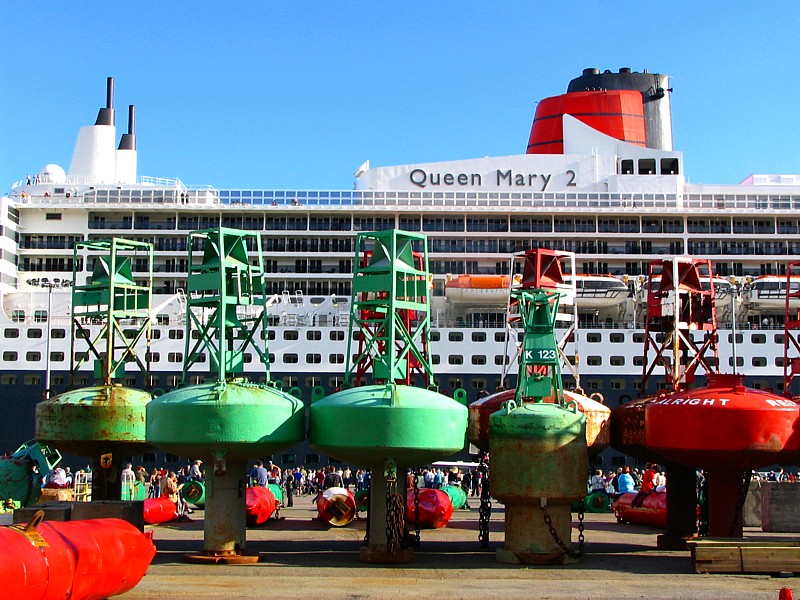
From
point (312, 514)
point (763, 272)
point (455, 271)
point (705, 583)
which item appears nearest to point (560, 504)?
point (705, 583)

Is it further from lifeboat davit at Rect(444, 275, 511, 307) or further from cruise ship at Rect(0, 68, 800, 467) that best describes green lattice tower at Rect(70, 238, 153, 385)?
lifeboat davit at Rect(444, 275, 511, 307)

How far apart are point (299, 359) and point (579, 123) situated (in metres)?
22.8

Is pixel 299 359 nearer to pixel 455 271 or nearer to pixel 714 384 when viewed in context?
pixel 455 271

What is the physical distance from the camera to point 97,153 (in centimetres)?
6134

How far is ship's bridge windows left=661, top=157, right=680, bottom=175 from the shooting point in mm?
59188

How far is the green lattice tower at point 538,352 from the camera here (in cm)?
2447

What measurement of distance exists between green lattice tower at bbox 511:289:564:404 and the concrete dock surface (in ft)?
12.5

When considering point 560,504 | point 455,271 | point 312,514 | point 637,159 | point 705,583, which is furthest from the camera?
point 637,159

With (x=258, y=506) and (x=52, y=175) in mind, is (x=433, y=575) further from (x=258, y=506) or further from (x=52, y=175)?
(x=52, y=175)

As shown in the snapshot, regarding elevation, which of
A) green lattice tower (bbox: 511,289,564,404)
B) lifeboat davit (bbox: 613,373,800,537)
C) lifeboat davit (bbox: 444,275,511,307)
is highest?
lifeboat davit (bbox: 444,275,511,307)

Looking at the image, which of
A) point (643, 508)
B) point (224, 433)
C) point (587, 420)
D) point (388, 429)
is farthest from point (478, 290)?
point (224, 433)

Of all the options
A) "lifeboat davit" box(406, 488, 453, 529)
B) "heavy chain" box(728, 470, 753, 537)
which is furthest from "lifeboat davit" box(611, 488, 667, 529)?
"heavy chain" box(728, 470, 753, 537)

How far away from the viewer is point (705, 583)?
20.4 meters

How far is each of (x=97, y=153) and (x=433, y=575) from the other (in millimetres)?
46048
